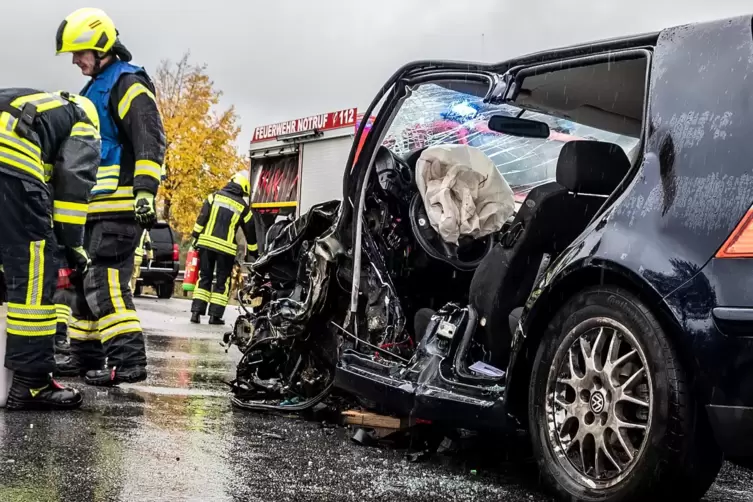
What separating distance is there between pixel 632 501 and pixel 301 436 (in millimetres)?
1958

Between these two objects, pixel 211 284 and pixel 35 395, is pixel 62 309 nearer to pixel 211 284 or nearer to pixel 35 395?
pixel 35 395

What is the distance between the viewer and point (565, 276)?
313cm

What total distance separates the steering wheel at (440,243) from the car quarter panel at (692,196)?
66.7 inches

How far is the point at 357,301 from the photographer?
→ 4.60m

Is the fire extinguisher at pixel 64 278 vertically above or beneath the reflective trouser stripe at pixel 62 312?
above

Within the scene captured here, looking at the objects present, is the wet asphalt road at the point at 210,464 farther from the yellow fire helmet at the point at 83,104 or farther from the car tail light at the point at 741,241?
the yellow fire helmet at the point at 83,104

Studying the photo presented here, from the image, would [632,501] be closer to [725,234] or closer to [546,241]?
[725,234]

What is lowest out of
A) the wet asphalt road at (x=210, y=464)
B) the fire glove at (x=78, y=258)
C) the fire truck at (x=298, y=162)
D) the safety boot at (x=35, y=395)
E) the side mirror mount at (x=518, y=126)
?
the wet asphalt road at (x=210, y=464)

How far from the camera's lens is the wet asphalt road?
10.3ft

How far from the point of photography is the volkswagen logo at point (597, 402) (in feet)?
9.58

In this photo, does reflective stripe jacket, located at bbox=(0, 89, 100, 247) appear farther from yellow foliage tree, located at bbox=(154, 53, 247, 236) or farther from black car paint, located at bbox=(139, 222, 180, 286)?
yellow foliage tree, located at bbox=(154, 53, 247, 236)

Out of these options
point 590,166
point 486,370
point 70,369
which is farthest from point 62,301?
point 590,166

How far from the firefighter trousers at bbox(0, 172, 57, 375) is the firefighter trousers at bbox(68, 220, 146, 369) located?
2.71ft

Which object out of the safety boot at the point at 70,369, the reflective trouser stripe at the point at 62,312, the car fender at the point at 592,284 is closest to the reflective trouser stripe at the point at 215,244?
the reflective trouser stripe at the point at 62,312
